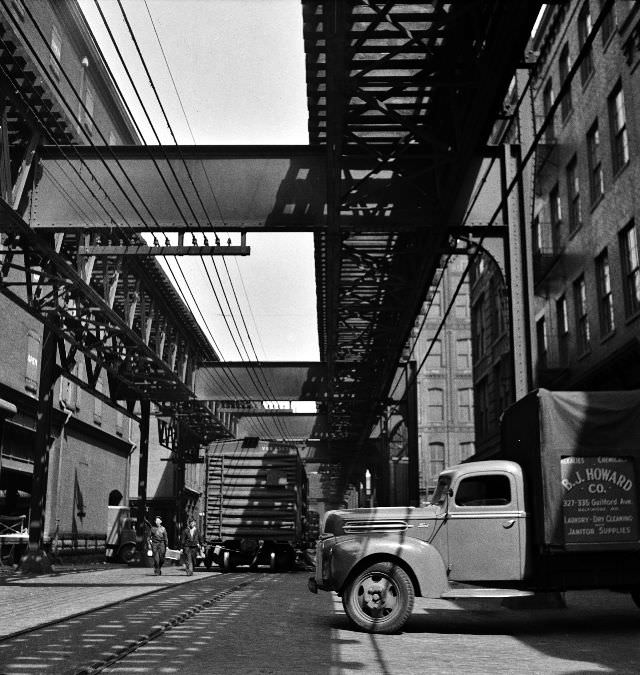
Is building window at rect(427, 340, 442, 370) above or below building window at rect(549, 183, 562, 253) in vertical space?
above

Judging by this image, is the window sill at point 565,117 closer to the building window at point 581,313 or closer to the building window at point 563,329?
the building window at point 581,313

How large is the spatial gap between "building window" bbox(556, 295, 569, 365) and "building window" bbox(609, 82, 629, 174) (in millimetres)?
5671

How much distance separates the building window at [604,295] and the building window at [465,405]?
53.8 meters

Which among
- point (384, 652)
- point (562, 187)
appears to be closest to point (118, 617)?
point (384, 652)

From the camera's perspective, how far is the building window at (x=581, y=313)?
26156 millimetres

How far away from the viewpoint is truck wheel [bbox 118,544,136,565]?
1497 inches

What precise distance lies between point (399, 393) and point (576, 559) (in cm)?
Result: 2914

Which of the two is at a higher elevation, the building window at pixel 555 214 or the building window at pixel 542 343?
the building window at pixel 555 214

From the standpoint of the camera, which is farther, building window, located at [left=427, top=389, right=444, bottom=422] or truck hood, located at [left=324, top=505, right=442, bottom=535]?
building window, located at [left=427, top=389, right=444, bottom=422]

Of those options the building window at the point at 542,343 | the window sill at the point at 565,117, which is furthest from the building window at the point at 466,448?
the window sill at the point at 565,117

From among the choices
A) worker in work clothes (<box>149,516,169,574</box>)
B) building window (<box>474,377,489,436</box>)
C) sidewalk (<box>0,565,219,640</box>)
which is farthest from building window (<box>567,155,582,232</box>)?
worker in work clothes (<box>149,516,169,574</box>)

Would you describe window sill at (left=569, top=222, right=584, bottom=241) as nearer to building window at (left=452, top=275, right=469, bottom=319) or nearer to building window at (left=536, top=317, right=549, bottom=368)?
building window at (left=536, top=317, right=549, bottom=368)

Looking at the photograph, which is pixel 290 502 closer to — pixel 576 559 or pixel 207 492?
pixel 207 492

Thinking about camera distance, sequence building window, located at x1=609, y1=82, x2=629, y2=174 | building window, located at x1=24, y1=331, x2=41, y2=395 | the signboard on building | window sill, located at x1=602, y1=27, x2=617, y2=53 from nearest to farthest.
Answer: the signboard on building → building window, located at x1=609, y1=82, x2=629, y2=174 → window sill, located at x1=602, y1=27, x2=617, y2=53 → building window, located at x1=24, y1=331, x2=41, y2=395
